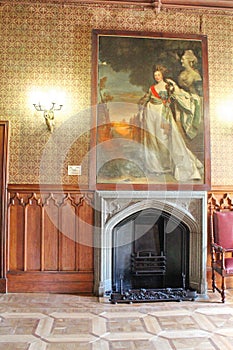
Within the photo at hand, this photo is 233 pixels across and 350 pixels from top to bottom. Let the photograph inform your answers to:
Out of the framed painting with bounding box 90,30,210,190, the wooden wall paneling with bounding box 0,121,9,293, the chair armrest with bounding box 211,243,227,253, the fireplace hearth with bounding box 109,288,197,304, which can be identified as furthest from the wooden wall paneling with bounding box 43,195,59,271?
the chair armrest with bounding box 211,243,227,253

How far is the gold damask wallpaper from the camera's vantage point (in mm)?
4664

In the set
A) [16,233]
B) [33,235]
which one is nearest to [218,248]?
[33,235]

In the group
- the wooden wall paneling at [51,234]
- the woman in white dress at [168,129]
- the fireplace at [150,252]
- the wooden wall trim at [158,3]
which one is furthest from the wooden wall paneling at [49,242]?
the wooden wall trim at [158,3]

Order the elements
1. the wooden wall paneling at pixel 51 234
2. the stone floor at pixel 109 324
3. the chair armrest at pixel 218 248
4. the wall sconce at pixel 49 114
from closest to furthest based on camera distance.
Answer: the stone floor at pixel 109 324
the chair armrest at pixel 218 248
the wall sconce at pixel 49 114
the wooden wall paneling at pixel 51 234

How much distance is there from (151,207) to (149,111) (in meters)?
1.32

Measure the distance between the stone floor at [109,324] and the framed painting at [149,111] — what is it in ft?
5.00

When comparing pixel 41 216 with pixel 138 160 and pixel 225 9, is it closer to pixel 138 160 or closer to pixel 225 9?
pixel 138 160

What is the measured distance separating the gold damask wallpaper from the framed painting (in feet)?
0.43

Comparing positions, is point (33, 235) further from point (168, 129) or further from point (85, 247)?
point (168, 129)

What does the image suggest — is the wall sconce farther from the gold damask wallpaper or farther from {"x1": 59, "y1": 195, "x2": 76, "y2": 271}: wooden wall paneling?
{"x1": 59, "y1": 195, "x2": 76, "y2": 271}: wooden wall paneling

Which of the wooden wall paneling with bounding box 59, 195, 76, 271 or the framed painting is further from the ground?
the framed painting

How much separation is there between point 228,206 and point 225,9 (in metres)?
2.79

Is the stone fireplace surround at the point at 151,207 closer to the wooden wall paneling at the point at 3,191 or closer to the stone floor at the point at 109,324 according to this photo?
the stone floor at the point at 109,324

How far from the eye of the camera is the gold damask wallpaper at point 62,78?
466 cm
